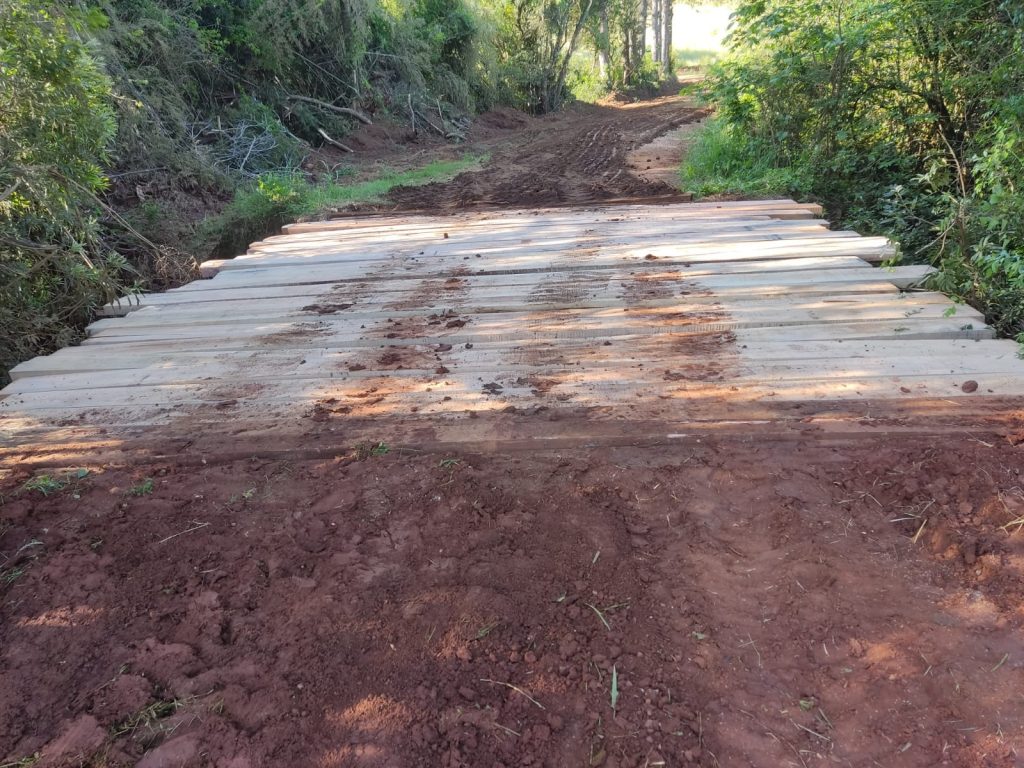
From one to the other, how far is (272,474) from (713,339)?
226cm

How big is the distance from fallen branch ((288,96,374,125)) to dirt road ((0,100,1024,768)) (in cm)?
1292

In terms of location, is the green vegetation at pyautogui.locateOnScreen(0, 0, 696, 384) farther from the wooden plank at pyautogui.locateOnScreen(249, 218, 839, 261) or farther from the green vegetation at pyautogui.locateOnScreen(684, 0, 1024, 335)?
the green vegetation at pyautogui.locateOnScreen(684, 0, 1024, 335)

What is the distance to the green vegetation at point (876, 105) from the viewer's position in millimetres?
5043

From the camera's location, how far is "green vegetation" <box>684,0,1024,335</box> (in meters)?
5.04

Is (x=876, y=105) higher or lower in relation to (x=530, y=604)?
higher

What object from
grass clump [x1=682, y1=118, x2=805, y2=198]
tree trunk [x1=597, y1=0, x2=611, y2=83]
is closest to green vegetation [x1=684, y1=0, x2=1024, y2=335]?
grass clump [x1=682, y1=118, x2=805, y2=198]

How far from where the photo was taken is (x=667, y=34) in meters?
31.9

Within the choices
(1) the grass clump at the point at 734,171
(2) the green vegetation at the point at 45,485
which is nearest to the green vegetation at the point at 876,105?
(1) the grass clump at the point at 734,171

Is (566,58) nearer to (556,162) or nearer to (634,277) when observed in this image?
(556,162)

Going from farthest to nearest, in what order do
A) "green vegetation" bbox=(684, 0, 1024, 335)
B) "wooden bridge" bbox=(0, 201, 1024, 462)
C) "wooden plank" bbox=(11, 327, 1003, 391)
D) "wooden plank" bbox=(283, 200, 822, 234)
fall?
"wooden plank" bbox=(283, 200, 822, 234), "green vegetation" bbox=(684, 0, 1024, 335), "wooden plank" bbox=(11, 327, 1003, 391), "wooden bridge" bbox=(0, 201, 1024, 462)

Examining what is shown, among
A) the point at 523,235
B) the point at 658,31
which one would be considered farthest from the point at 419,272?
the point at 658,31

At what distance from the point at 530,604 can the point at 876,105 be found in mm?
7483

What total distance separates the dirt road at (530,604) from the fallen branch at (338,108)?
12.9 meters

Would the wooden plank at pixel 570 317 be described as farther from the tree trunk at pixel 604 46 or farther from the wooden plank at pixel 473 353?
the tree trunk at pixel 604 46
